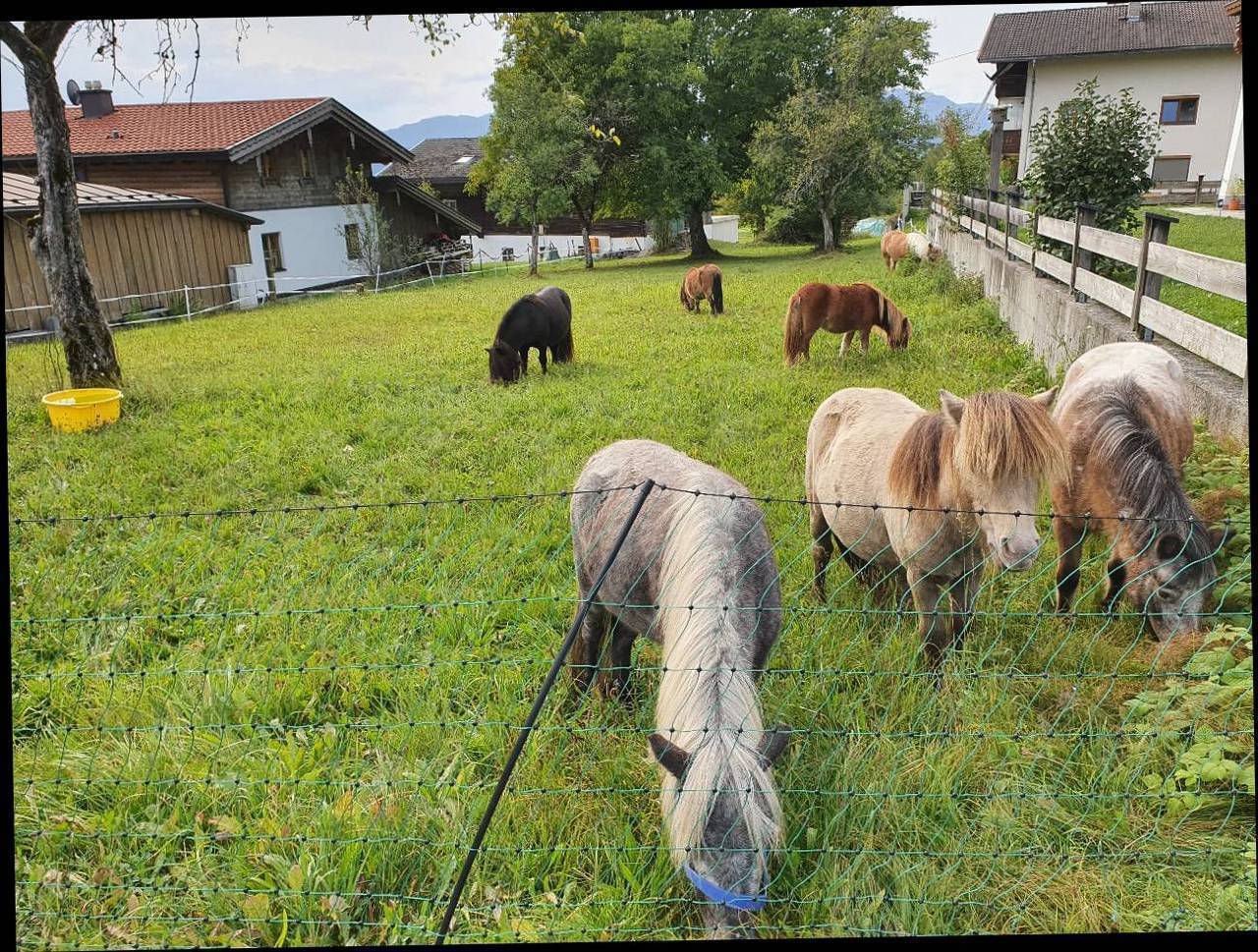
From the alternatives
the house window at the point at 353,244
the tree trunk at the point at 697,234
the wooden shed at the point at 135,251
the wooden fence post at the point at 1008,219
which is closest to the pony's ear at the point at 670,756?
the wooden fence post at the point at 1008,219

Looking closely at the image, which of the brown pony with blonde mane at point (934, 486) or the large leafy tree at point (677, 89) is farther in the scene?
the large leafy tree at point (677, 89)

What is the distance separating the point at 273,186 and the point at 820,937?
22263mm

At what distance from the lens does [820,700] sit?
3.23 metres

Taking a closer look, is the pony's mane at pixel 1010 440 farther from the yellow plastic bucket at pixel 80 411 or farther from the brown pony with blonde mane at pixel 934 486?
the yellow plastic bucket at pixel 80 411

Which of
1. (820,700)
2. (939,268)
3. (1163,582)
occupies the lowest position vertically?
(820,700)

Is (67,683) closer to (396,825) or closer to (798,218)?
(396,825)

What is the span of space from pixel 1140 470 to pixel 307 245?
71.2 ft

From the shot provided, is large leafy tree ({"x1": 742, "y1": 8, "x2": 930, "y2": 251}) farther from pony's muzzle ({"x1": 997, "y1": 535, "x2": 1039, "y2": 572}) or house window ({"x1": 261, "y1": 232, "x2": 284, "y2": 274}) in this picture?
pony's muzzle ({"x1": 997, "y1": 535, "x2": 1039, "y2": 572})

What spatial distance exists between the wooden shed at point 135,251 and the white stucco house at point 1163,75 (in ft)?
68.1

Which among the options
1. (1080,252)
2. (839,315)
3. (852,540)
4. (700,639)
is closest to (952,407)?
(852,540)

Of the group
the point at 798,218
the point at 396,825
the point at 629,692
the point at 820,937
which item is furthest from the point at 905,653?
the point at 798,218

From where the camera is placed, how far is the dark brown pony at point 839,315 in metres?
9.02

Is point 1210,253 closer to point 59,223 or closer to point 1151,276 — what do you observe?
point 1151,276

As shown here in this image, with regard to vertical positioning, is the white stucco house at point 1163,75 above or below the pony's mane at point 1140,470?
above
